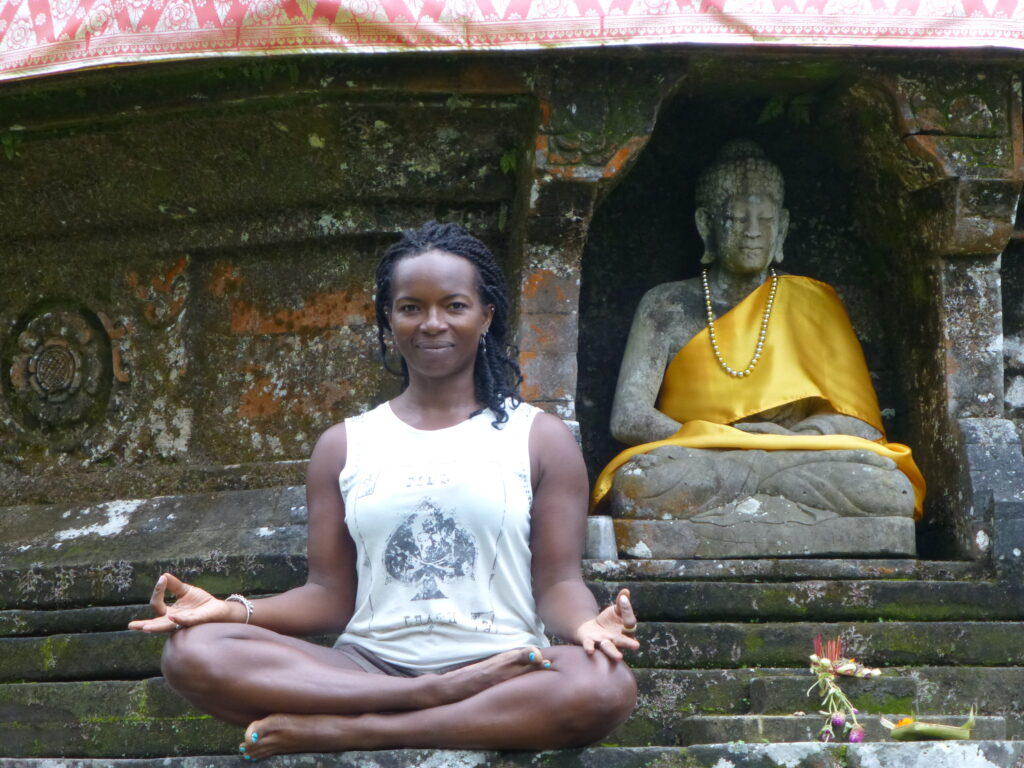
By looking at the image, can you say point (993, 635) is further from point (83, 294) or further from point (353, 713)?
point (83, 294)

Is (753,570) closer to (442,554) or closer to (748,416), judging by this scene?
(748,416)

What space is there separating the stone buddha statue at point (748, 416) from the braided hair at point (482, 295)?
1434 mm

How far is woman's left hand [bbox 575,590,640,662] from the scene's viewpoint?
399 cm

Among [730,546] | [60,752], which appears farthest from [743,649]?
[60,752]

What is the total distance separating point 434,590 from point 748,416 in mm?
2545

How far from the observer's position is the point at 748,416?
650 cm

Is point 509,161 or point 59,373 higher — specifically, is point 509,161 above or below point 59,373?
above

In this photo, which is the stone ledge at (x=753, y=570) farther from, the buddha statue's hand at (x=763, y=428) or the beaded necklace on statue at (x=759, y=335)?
the beaded necklace on statue at (x=759, y=335)

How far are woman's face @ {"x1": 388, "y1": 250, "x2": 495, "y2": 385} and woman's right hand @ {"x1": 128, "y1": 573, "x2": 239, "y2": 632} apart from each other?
793 mm

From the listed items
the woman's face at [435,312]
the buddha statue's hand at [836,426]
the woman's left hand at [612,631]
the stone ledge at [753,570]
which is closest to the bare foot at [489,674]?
the woman's left hand at [612,631]

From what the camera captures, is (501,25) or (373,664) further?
(501,25)

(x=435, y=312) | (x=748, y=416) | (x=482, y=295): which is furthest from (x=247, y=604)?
(x=748, y=416)

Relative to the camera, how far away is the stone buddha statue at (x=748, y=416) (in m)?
5.96

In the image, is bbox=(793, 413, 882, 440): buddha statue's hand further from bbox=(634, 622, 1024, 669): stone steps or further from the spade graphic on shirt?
the spade graphic on shirt
